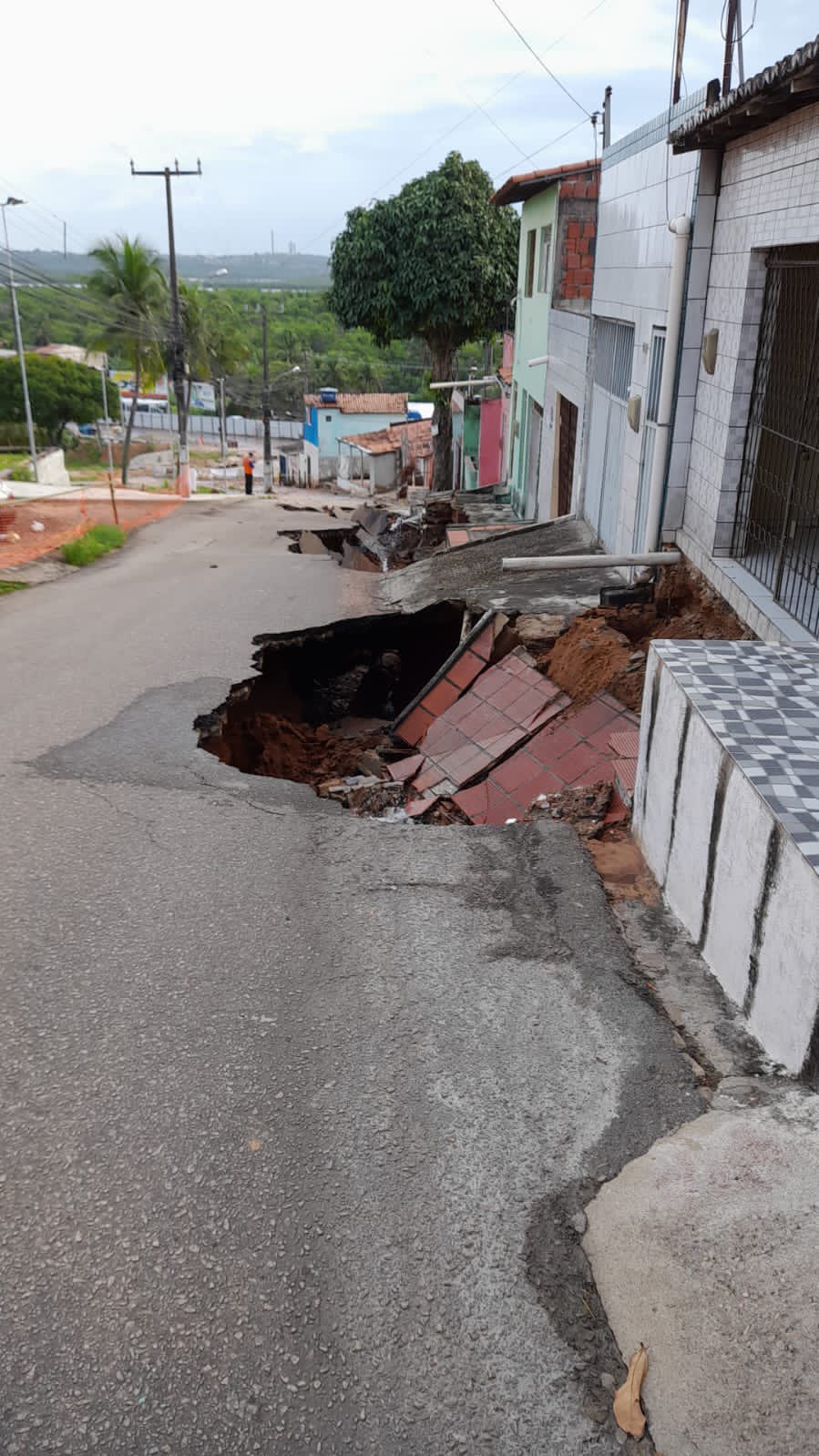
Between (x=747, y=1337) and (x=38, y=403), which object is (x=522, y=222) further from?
(x=38, y=403)

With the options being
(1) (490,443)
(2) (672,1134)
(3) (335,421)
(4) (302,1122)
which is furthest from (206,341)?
(2) (672,1134)

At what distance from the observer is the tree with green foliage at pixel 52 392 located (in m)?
52.8

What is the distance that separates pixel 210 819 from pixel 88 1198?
284 centimetres

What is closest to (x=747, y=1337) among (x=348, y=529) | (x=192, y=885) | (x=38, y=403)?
(x=192, y=885)

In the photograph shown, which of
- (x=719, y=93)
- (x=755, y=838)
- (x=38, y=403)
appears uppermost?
(x=719, y=93)

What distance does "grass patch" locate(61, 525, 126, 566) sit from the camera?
1534 cm

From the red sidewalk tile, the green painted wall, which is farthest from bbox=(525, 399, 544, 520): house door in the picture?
the red sidewalk tile

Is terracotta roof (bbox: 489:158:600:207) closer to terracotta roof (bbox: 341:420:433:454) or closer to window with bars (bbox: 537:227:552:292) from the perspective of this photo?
window with bars (bbox: 537:227:552:292)

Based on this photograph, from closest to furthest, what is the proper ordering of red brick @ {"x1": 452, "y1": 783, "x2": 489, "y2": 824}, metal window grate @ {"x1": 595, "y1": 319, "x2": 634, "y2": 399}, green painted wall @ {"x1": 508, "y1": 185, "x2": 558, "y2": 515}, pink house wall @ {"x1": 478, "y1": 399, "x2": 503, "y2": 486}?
red brick @ {"x1": 452, "y1": 783, "x2": 489, "y2": 824} → metal window grate @ {"x1": 595, "y1": 319, "x2": 634, "y2": 399} → green painted wall @ {"x1": 508, "y1": 185, "x2": 558, "y2": 515} → pink house wall @ {"x1": 478, "y1": 399, "x2": 503, "y2": 486}

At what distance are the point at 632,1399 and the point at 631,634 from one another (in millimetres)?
6165

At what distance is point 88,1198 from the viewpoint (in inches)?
121

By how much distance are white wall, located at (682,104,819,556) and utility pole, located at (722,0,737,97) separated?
0.53 metres

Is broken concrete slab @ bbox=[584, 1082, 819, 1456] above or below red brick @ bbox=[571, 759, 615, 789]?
above

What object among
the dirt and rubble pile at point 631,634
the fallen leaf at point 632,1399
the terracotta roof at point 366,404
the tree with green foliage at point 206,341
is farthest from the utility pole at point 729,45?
the terracotta roof at point 366,404
